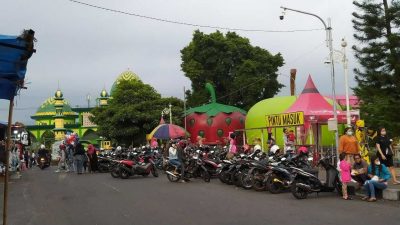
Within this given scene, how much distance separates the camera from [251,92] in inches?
1727

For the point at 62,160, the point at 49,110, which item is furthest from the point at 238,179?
the point at 49,110

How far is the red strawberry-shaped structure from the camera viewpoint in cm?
3944

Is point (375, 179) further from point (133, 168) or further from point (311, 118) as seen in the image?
point (311, 118)

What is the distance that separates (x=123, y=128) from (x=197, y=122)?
6.35 m

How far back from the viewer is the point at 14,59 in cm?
598

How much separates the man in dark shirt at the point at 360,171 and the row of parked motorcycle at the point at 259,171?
1.59 feet

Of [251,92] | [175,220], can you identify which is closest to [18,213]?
[175,220]

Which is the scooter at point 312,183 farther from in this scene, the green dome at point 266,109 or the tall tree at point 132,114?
the tall tree at point 132,114

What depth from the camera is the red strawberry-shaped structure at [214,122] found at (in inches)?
1553

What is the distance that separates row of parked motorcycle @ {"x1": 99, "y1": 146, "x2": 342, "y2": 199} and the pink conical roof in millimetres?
5382

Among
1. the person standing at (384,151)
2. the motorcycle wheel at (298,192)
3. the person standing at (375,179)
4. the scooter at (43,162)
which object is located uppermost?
the person standing at (384,151)

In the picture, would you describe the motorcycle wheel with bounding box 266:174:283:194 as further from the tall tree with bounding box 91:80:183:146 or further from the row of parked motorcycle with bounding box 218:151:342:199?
the tall tree with bounding box 91:80:183:146

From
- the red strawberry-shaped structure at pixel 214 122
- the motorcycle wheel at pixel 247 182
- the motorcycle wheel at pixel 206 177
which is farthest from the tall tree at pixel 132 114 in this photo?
the motorcycle wheel at pixel 247 182

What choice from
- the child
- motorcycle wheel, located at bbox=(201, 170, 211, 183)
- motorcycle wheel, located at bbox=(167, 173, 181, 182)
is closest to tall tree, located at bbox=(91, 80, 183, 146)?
motorcycle wheel, located at bbox=(167, 173, 181, 182)
